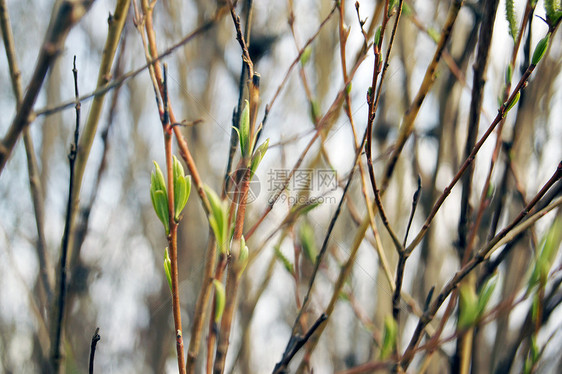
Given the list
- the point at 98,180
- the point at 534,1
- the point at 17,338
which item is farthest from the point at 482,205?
the point at 17,338

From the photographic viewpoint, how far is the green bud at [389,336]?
0.64 m

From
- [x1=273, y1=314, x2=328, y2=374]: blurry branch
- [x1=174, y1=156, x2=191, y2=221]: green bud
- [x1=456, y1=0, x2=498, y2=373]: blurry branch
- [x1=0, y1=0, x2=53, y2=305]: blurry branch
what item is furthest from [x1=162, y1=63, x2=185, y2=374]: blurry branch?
[x1=456, y1=0, x2=498, y2=373]: blurry branch

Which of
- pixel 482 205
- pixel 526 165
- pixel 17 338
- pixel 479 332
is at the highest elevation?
pixel 17 338

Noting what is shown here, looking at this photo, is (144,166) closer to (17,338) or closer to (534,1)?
(17,338)

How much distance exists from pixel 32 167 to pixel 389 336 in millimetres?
610

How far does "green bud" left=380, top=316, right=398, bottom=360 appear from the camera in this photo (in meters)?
0.64

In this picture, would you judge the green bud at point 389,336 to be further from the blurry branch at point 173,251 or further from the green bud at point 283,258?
the blurry branch at point 173,251

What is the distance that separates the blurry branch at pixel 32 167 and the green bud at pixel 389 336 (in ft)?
1.74

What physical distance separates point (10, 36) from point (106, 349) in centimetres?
206

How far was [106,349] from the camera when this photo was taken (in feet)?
7.72

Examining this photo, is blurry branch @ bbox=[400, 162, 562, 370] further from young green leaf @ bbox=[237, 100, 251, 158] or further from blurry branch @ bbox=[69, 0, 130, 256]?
blurry branch @ bbox=[69, 0, 130, 256]

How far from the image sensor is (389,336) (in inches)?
25.5

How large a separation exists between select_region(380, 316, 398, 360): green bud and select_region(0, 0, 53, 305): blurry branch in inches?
20.9

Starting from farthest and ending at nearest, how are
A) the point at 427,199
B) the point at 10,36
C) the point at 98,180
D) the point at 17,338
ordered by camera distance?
the point at 17,338 → the point at 427,199 → the point at 98,180 → the point at 10,36
